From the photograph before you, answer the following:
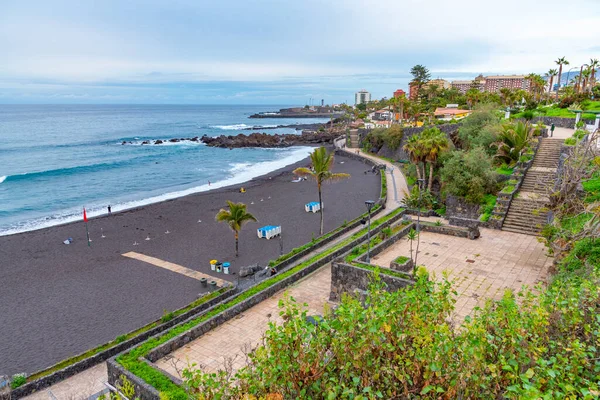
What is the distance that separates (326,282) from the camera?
612 inches

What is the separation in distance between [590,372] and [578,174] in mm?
13813

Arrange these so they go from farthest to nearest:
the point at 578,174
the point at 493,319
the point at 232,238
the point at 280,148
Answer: the point at 280,148, the point at 232,238, the point at 578,174, the point at 493,319

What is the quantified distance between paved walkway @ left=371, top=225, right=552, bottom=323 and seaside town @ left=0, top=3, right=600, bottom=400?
10cm

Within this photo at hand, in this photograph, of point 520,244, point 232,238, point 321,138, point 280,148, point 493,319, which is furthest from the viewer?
point 321,138

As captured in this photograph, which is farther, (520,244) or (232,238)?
(232,238)

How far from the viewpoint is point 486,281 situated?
13625mm

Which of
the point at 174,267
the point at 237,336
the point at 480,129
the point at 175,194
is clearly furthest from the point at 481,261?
the point at 175,194

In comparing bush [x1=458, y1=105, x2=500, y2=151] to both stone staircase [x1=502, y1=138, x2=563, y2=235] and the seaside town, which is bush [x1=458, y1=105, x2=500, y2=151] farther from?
stone staircase [x1=502, y1=138, x2=563, y2=235]

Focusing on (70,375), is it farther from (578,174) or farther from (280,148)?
(280,148)

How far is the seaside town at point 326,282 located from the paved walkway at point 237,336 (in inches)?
2.6

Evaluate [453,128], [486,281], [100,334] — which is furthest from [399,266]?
[453,128]

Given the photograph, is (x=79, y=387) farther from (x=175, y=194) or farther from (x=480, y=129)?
(x=480, y=129)

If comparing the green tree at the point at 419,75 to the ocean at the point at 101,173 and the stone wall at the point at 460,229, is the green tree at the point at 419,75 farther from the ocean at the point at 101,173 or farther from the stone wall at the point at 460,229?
the stone wall at the point at 460,229

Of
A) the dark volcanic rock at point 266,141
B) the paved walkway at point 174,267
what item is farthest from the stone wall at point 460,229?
the dark volcanic rock at point 266,141
